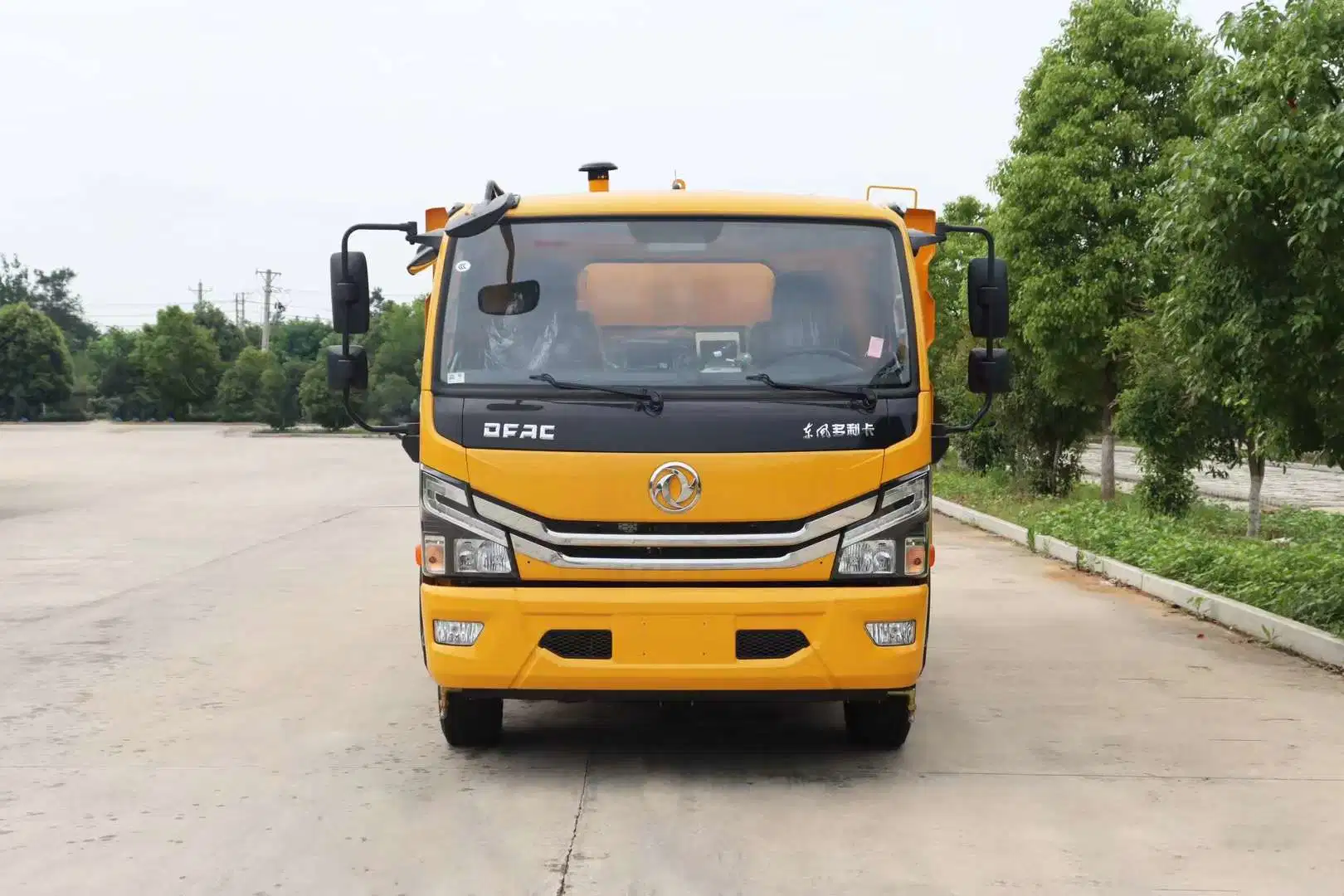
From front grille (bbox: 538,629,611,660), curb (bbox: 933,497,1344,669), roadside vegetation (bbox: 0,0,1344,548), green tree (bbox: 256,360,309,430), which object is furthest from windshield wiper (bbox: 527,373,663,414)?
green tree (bbox: 256,360,309,430)

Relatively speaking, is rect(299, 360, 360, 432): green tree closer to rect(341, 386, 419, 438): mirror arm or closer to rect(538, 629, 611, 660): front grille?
rect(341, 386, 419, 438): mirror arm

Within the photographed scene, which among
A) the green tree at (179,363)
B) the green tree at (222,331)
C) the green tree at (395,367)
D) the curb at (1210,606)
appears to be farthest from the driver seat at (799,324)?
the green tree at (222,331)

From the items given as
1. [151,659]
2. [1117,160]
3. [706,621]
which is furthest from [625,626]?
[1117,160]

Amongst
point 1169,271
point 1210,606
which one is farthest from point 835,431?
point 1169,271

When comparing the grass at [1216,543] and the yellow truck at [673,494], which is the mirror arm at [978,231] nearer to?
the yellow truck at [673,494]

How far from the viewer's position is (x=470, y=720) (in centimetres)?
724

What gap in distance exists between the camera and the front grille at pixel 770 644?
6512 mm

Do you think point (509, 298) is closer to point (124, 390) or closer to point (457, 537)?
point (457, 537)

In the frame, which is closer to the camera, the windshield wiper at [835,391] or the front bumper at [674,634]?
the front bumper at [674,634]

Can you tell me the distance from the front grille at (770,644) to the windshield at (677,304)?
1.04 m

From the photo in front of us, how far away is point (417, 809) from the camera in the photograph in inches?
245

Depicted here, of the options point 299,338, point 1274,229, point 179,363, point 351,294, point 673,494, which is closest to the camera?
point 673,494

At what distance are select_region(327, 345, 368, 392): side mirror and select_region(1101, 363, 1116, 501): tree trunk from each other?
642 inches

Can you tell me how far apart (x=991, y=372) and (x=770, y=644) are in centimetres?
172
